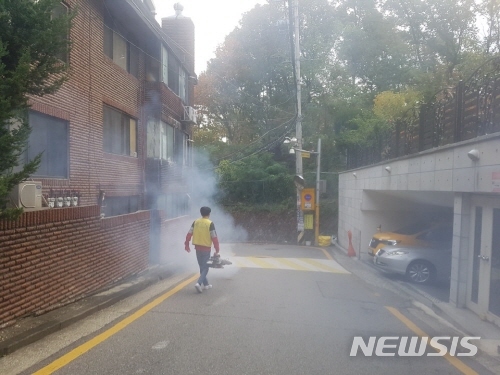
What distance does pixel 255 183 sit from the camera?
1375 inches

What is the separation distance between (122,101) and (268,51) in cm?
2299

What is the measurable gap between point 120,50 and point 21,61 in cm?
1008

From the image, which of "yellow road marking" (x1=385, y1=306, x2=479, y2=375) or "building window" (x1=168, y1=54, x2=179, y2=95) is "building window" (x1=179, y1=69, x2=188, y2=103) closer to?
"building window" (x1=168, y1=54, x2=179, y2=95)

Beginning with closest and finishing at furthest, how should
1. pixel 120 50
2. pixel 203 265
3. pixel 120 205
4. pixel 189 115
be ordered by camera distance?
1. pixel 203 265
2. pixel 120 50
3. pixel 120 205
4. pixel 189 115

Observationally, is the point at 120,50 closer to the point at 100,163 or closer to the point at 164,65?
the point at 164,65

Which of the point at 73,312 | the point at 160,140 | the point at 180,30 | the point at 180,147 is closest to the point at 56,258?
the point at 73,312

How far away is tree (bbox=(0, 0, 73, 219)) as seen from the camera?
6.05 metres

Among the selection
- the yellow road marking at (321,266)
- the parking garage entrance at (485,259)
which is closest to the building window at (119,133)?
the yellow road marking at (321,266)

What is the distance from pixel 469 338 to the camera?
292 inches

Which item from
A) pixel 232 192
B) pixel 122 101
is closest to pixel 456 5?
pixel 232 192

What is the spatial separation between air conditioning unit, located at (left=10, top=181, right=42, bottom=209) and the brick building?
0.9 inches

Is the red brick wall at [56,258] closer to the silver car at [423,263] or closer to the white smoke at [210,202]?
the silver car at [423,263]

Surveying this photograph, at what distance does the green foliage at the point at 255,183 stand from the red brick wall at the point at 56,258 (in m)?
22.8

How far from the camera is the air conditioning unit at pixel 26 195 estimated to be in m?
8.28
